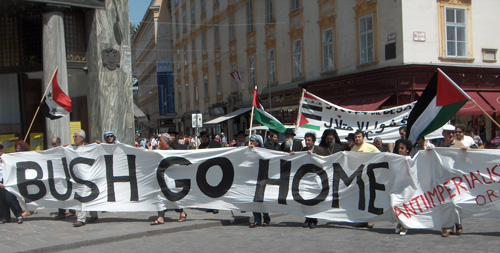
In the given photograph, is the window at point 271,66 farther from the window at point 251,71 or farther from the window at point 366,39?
the window at point 366,39

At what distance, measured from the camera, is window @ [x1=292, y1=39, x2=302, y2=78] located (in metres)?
27.8

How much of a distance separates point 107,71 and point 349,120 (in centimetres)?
618

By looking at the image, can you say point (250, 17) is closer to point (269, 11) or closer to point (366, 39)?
point (269, 11)

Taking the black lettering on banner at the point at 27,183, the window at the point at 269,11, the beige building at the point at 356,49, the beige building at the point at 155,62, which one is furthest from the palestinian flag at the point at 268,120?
the beige building at the point at 155,62

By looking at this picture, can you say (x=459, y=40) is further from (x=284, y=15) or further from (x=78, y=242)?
(x=78, y=242)

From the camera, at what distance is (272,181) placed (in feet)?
29.6

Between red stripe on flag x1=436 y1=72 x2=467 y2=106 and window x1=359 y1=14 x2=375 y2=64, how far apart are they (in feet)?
47.6

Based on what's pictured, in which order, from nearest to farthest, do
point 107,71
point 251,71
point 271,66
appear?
point 107,71 < point 271,66 < point 251,71

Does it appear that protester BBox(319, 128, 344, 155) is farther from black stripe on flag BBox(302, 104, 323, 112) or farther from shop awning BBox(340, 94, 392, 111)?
shop awning BBox(340, 94, 392, 111)

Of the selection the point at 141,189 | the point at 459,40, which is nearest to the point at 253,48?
the point at 459,40

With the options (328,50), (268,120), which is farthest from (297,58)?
(268,120)

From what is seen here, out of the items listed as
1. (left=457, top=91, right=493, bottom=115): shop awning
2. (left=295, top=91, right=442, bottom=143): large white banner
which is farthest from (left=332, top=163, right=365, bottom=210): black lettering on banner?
(left=457, top=91, right=493, bottom=115): shop awning

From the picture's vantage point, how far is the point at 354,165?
848cm

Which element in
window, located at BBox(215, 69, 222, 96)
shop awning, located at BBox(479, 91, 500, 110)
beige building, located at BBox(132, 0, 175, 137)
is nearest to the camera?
shop awning, located at BBox(479, 91, 500, 110)
